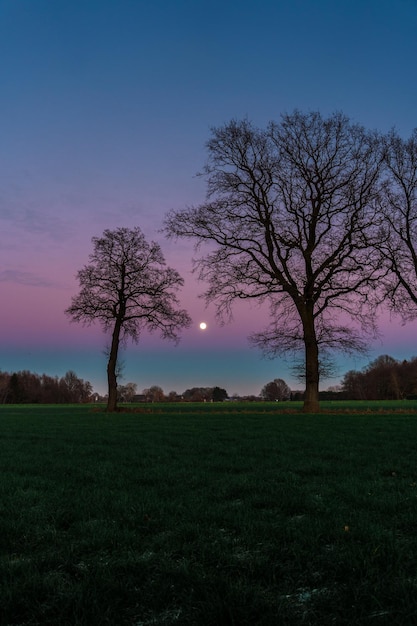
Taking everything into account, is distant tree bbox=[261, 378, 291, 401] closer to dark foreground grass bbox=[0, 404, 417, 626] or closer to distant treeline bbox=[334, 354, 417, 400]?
distant treeline bbox=[334, 354, 417, 400]

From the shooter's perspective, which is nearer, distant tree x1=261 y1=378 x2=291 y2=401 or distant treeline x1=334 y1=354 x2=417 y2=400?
distant treeline x1=334 y1=354 x2=417 y2=400

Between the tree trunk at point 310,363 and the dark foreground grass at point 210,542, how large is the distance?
62.8 ft

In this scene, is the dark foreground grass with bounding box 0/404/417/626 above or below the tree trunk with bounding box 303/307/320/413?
below

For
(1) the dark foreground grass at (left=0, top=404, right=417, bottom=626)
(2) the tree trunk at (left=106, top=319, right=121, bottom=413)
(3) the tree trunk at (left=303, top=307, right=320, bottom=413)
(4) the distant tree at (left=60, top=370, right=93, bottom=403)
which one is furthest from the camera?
(4) the distant tree at (left=60, top=370, right=93, bottom=403)

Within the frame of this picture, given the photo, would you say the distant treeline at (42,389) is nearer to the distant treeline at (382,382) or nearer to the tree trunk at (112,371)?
the distant treeline at (382,382)

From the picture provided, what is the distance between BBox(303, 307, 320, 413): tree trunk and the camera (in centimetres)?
2778

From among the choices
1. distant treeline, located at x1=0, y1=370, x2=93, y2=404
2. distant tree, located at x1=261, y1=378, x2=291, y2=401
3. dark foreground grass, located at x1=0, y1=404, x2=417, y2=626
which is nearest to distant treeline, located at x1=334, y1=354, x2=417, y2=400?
distant tree, located at x1=261, y1=378, x2=291, y2=401

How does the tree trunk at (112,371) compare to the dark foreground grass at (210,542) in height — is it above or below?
above

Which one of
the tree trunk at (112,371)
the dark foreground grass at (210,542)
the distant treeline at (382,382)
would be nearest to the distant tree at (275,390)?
the distant treeline at (382,382)

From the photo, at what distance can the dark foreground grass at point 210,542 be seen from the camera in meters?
3.06

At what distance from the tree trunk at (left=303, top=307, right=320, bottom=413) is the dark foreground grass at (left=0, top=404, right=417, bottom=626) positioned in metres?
19.1

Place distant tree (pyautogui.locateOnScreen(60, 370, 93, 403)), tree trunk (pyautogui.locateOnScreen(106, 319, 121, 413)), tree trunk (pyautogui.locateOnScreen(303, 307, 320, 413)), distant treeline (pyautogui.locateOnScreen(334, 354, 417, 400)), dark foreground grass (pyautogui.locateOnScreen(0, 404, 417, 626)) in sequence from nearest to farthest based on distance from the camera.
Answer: dark foreground grass (pyautogui.locateOnScreen(0, 404, 417, 626))
tree trunk (pyautogui.locateOnScreen(303, 307, 320, 413))
tree trunk (pyautogui.locateOnScreen(106, 319, 121, 413))
distant treeline (pyautogui.locateOnScreen(334, 354, 417, 400))
distant tree (pyautogui.locateOnScreen(60, 370, 93, 403))

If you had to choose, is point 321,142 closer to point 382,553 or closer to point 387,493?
point 387,493

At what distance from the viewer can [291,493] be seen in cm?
613
